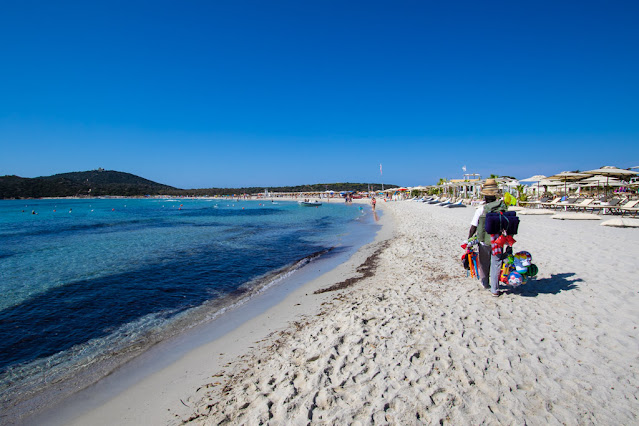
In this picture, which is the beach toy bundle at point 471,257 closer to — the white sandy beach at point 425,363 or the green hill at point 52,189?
the white sandy beach at point 425,363

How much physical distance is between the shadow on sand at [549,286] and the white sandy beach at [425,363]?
0.06 ft

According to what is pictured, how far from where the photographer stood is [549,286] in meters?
5.50

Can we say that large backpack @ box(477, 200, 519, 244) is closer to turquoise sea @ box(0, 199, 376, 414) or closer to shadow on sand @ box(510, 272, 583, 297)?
shadow on sand @ box(510, 272, 583, 297)

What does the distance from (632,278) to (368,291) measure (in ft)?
15.8

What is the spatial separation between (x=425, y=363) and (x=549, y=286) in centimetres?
366

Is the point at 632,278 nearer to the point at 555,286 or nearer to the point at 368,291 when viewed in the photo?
the point at 555,286

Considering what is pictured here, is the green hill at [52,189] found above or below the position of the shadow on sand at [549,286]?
above

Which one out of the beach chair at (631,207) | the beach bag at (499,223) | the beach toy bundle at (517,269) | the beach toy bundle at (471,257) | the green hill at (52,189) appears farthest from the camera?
the green hill at (52,189)

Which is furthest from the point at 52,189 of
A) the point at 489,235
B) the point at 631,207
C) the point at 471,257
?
the point at 631,207

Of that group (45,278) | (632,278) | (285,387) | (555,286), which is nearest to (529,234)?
(632,278)

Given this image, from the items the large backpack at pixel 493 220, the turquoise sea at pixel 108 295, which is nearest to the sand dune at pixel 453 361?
the large backpack at pixel 493 220

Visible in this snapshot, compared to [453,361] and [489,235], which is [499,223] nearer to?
[489,235]

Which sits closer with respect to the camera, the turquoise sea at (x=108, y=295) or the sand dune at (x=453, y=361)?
the sand dune at (x=453, y=361)

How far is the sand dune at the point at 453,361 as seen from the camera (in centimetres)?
268
